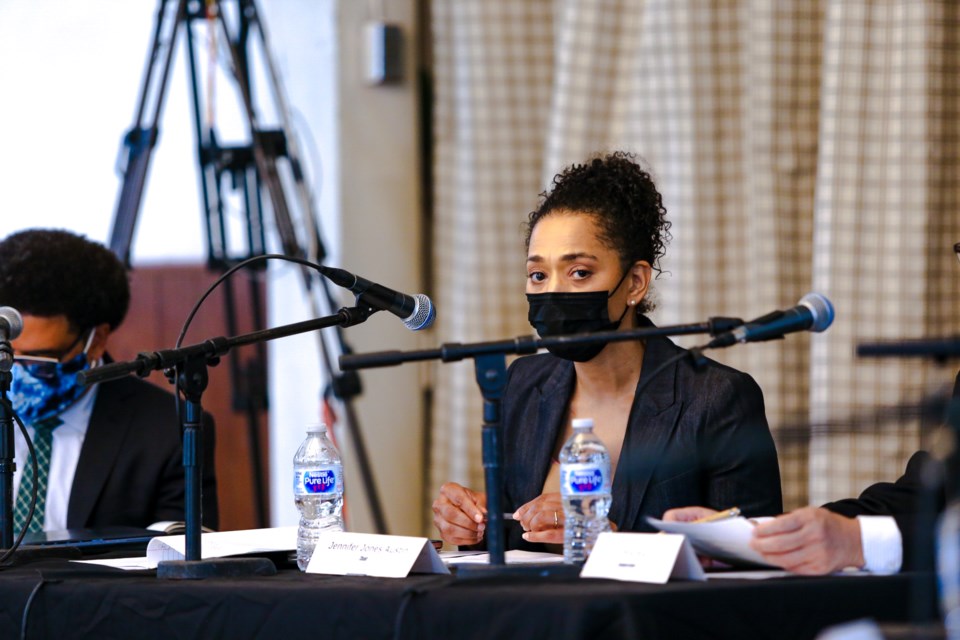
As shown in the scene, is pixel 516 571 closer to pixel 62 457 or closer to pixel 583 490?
pixel 583 490

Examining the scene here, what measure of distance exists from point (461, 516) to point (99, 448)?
0.99m

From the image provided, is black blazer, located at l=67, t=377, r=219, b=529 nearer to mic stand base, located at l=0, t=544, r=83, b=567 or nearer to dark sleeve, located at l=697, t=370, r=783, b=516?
mic stand base, located at l=0, t=544, r=83, b=567

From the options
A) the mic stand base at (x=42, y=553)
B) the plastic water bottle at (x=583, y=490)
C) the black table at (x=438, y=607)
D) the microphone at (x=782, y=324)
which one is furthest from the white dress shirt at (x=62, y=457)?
the microphone at (x=782, y=324)

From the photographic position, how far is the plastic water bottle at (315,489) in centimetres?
178

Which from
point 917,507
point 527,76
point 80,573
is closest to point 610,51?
point 527,76

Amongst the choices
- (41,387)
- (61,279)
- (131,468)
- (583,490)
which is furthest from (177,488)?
(583,490)

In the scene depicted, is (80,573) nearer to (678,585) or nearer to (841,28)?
(678,585)

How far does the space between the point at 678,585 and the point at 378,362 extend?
0.46m

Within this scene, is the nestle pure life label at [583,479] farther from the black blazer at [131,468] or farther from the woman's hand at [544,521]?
the black blazer at [131,468]

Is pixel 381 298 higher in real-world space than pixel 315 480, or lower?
higher

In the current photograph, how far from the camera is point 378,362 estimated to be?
1.52 metres

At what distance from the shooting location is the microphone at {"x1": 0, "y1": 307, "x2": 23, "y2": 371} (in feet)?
6.09

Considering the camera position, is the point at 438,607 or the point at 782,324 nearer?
the point at 438,607

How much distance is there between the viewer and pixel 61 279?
2.67 m
